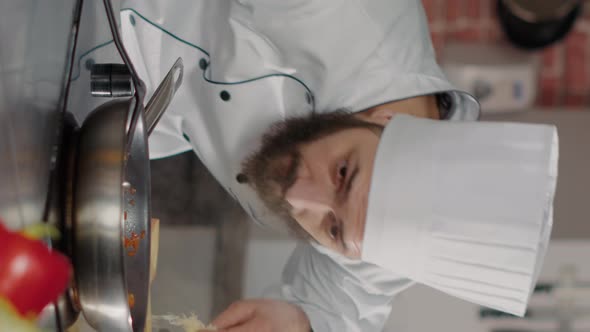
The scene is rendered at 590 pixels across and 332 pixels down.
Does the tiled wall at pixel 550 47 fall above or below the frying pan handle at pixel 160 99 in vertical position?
below

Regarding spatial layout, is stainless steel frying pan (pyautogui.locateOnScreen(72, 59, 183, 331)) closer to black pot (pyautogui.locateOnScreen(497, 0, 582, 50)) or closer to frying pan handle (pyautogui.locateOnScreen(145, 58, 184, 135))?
frying pan handle (pyautogui.locateOnScreen(145, 58, 184, 135))

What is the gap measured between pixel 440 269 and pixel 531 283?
0.11 metres

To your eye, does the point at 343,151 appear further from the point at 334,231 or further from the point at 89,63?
the point at 89,63

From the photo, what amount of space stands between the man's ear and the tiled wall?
3.31ft

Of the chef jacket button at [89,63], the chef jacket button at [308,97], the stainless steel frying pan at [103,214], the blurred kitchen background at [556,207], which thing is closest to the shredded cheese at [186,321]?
the blurred kitchen background at [556,207]

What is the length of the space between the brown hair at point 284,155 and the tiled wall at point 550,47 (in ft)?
3.55

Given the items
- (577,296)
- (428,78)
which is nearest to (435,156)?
(428,78)

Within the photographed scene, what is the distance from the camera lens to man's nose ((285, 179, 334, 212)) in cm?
82

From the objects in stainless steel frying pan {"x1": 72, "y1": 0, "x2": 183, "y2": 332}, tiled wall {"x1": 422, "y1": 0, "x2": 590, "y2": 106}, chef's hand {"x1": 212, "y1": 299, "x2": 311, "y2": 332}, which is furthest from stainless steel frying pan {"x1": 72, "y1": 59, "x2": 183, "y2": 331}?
tiled wall {"x1": 422, "y1": 0, "x2": 590, "y2": 106}

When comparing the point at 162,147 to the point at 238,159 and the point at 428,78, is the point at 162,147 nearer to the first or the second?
the point at 238,159

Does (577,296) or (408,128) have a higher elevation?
(408,128)

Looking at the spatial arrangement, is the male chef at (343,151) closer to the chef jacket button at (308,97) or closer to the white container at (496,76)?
the chef jacket button at (308,97)

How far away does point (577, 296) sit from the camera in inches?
61.6

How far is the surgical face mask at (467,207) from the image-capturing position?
0.77 metres
